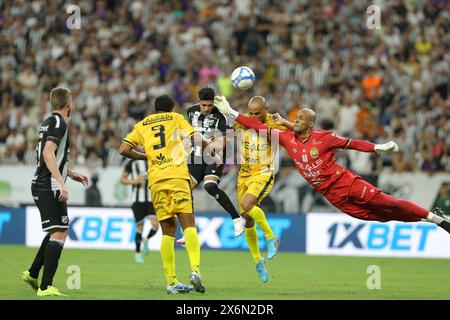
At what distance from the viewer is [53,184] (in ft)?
40.4

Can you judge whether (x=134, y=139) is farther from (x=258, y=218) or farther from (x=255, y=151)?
(x=258, y=218)

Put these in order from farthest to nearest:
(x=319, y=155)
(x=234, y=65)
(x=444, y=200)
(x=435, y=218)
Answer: (x=234, y=65) → (x=444, y=200) → (x=319, y=155) → (x=435, y=218)

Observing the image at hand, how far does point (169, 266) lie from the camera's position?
1261 cm

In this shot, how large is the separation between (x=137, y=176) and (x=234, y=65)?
8.08m

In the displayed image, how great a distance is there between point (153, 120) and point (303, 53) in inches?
586

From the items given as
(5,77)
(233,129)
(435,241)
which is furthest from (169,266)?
(5,77)

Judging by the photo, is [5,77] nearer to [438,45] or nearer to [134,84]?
[134,84]

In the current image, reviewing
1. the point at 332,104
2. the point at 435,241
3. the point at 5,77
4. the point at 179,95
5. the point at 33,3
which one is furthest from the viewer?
the point at 33,3

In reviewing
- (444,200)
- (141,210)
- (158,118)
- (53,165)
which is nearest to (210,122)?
(158,118)

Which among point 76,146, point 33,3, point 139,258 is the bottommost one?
point 139,258

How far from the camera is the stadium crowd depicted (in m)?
24.3

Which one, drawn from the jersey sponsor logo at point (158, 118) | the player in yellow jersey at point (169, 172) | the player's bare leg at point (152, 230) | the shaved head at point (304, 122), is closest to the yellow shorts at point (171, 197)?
the player in yellow jersey at point (169, 172)

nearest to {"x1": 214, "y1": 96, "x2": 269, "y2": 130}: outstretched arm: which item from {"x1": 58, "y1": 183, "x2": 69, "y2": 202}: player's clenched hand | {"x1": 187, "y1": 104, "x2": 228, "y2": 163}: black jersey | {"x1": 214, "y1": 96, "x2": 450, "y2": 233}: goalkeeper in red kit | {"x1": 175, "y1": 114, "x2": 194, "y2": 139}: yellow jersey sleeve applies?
{"x1": 214, "y1": 96, "x2": 450, "y2": 233}: goalkeeper in red kit

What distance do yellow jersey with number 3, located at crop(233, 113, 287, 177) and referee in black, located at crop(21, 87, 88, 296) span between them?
3.31 m
